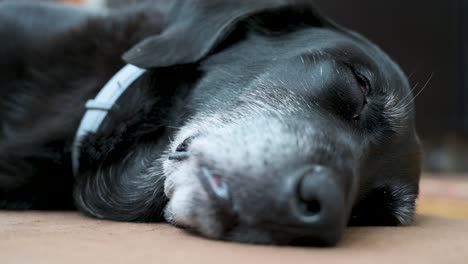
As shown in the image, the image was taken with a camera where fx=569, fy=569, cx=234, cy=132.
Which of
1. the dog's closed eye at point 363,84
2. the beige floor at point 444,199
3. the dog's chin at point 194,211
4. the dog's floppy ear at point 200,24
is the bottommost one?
the beige floor at point 444,199

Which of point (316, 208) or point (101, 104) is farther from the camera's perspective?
point (101, 104)

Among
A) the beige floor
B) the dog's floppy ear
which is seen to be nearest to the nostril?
the dog's floppy ear

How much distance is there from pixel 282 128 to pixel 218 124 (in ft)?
0.89

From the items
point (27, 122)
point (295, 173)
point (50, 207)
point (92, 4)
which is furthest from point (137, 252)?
point (92, 4)

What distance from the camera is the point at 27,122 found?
94.2 inches

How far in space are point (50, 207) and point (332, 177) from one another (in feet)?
4.14

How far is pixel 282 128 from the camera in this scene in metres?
1.57

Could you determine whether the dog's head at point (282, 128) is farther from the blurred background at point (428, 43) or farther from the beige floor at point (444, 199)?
the blurred background at point (428, 43)

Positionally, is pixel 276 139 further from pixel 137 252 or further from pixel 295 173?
pixel 137 252

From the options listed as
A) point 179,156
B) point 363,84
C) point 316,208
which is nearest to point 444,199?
point 363,84

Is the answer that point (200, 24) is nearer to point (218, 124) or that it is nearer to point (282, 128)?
point (218, 124)

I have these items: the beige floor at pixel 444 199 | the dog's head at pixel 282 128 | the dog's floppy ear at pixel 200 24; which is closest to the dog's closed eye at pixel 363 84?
the dog's head at pixel 282 128

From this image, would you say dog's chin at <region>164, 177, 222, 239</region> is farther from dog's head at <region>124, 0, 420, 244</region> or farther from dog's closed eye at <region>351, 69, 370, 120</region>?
dog's closed eye at <region>351, 69, 370, 120</region>

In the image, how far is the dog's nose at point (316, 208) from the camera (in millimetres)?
1301
